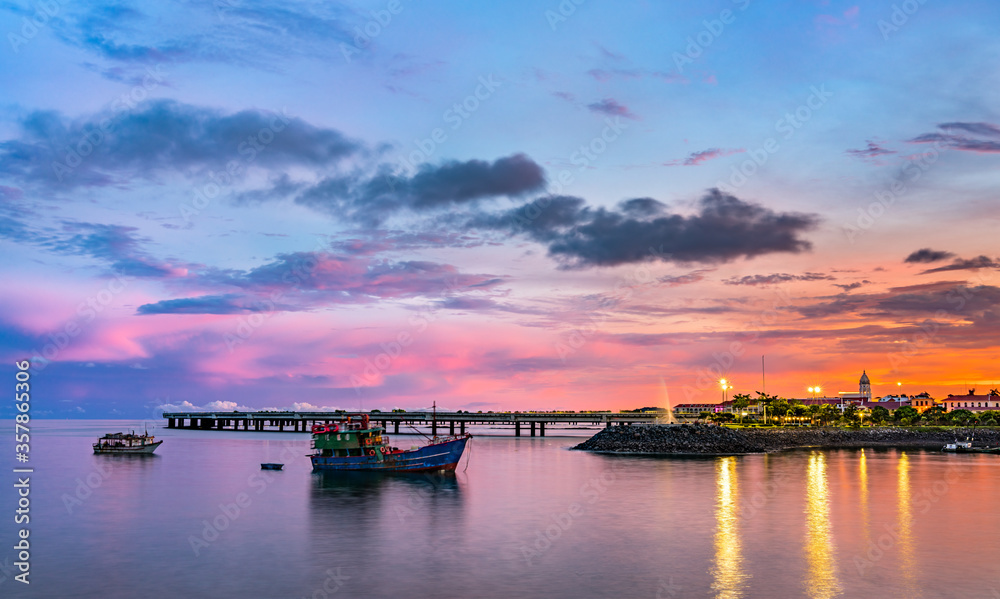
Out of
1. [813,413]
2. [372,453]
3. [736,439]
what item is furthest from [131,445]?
[813,413]

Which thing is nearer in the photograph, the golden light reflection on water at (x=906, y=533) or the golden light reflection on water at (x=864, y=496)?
the golden light reflection on water at (x=906, y=533)

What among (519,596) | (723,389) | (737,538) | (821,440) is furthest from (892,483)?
(723,389)

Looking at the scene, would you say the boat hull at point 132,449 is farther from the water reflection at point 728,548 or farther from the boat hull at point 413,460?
the water reflection at point 728,548

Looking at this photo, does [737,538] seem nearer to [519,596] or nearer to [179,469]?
[519,596]

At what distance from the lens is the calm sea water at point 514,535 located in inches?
1324

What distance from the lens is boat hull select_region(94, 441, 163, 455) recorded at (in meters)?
114

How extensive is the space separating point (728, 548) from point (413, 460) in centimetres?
4610

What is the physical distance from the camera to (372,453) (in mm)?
81625

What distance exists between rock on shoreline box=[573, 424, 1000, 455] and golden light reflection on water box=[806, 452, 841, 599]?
4630cm

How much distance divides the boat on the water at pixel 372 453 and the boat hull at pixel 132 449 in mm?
44383

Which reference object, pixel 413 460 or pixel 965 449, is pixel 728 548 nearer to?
pixel 413 460

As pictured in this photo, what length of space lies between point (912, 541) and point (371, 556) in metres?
32.0

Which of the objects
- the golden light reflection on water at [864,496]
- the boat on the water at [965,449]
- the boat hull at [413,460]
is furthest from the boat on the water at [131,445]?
the boat on the water at [965,449]

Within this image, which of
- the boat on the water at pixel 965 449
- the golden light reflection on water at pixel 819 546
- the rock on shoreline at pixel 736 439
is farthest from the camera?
the boat on the water at pixel 965 449
